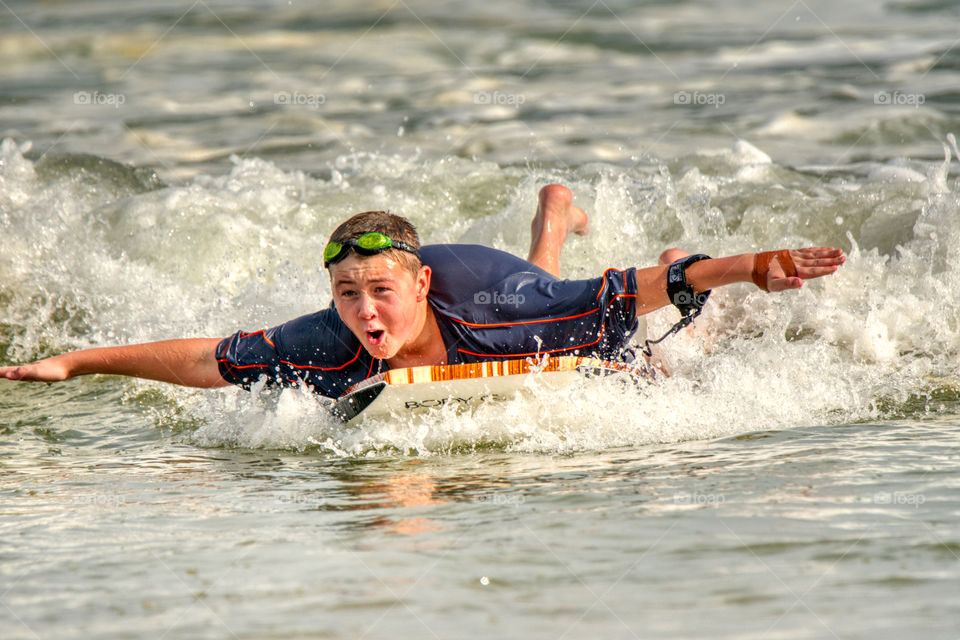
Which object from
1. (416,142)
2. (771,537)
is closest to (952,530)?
(771,537)

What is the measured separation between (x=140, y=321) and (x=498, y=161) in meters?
4.95

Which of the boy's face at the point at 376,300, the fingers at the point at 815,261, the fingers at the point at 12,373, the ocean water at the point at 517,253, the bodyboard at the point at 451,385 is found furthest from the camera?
the bodyboard at the point at 451,385

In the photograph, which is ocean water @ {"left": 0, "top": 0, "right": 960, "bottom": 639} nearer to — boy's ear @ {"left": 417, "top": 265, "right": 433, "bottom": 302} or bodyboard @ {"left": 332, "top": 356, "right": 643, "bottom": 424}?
bodyboard @ {"left": 332, "top": 356, "right": 643, "bottom": 424}

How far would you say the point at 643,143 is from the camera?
11.5m

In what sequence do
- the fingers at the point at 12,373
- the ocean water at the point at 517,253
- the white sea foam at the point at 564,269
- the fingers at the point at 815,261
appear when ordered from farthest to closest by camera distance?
1. the white sea foam at the point at 564,269
2. the fingers at the point at 12,373
3. the fingers at the point at 815,261
4. the ocean water at the point at 517,253

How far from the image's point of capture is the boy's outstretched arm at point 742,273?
4.15 meters

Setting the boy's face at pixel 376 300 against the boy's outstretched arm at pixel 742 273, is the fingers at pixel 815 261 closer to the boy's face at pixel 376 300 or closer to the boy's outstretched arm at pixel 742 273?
the boy's outstretched arm at pixel 742 273

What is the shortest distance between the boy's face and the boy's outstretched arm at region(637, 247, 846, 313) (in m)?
1.05

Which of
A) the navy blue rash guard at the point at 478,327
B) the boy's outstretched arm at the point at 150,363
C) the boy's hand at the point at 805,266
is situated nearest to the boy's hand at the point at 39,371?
the boy's outstretched arm at the point at 150,363

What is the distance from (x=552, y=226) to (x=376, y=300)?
2.22m

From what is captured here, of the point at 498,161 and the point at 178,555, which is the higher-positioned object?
the point at 498,161

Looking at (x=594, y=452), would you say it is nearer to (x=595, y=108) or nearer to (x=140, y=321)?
(x=140, y=321)

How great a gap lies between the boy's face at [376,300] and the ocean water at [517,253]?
436 millimetres

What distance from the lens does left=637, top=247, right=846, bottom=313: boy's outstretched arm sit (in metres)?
4.15
